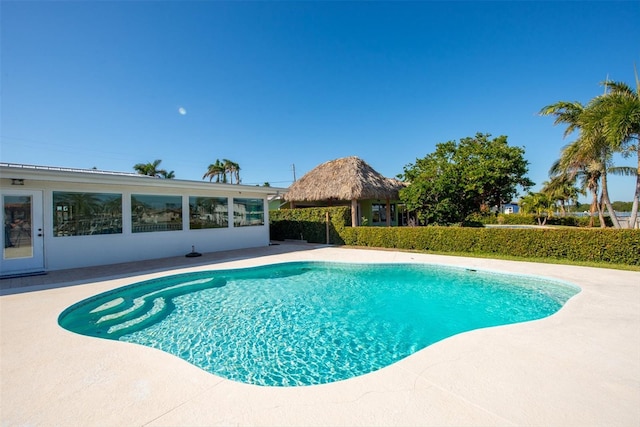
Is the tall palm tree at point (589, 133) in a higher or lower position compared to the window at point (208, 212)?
higher

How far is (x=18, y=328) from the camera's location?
3.80m

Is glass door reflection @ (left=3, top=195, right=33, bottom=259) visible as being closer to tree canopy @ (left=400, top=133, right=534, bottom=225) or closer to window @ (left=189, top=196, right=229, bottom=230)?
window @ (left=189, top=196, right=229, bottom=230)

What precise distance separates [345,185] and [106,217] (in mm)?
10915

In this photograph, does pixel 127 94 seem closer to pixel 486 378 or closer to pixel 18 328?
pixel 18 328

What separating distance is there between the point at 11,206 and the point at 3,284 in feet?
7.62

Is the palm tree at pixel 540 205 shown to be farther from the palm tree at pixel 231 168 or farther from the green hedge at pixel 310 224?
the palm tree at pixel 231 168

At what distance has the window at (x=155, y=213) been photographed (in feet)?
30.6

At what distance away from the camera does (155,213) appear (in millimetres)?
9742

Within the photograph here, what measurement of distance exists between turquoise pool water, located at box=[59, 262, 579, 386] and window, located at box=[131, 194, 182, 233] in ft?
11.5

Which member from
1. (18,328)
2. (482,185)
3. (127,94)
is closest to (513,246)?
(482,185)

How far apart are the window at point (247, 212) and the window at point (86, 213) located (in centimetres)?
429

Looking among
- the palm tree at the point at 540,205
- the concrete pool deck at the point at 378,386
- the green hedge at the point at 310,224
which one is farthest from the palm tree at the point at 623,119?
the palm tree at the point at 540,205

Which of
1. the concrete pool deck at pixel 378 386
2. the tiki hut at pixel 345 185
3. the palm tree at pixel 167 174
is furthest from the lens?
the palm tree at pixel 167 174

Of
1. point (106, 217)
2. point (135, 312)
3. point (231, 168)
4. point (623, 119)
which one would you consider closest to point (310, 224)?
point (106, 217)
